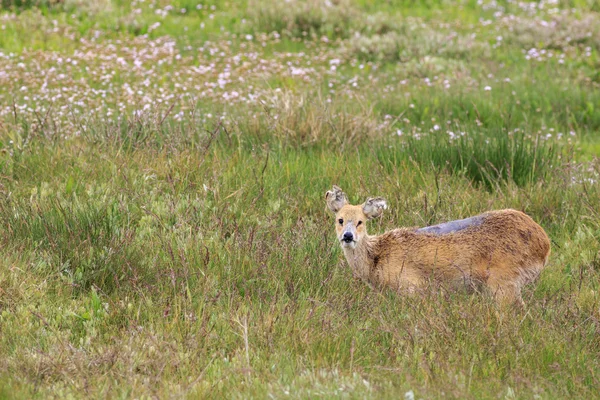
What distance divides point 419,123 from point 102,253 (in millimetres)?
5728

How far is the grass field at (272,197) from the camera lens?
17.6 ft

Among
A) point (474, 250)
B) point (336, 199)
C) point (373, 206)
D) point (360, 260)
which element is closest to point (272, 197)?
point (336, 199)

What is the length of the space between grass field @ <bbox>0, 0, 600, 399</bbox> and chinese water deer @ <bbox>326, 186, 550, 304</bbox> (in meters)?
0.19

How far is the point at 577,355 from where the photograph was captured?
545 centimetres

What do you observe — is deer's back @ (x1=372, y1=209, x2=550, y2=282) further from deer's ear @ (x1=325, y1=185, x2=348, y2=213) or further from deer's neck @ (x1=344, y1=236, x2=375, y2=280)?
deer's ear @ (x1=325, y1=185, x2=348, y2=213)

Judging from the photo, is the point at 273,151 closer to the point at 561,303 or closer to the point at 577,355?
the point at 561,303

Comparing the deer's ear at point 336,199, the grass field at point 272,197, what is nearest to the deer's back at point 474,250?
the grass field at point 272,197

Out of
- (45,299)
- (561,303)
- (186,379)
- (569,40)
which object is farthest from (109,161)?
(569,40)

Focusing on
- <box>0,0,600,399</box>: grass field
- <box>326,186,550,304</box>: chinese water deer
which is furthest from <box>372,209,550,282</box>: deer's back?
<box>0,0,600,399</box>: grass field

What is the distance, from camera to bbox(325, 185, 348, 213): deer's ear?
7.17 meters

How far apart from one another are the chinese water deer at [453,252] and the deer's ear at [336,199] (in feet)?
0.48

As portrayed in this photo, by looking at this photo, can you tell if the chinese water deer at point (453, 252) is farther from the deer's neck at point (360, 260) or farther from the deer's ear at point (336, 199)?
the deer's ear at point (336, 199)

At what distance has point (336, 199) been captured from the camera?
7188 millimetres

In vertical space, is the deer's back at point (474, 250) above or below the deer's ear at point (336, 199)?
below
